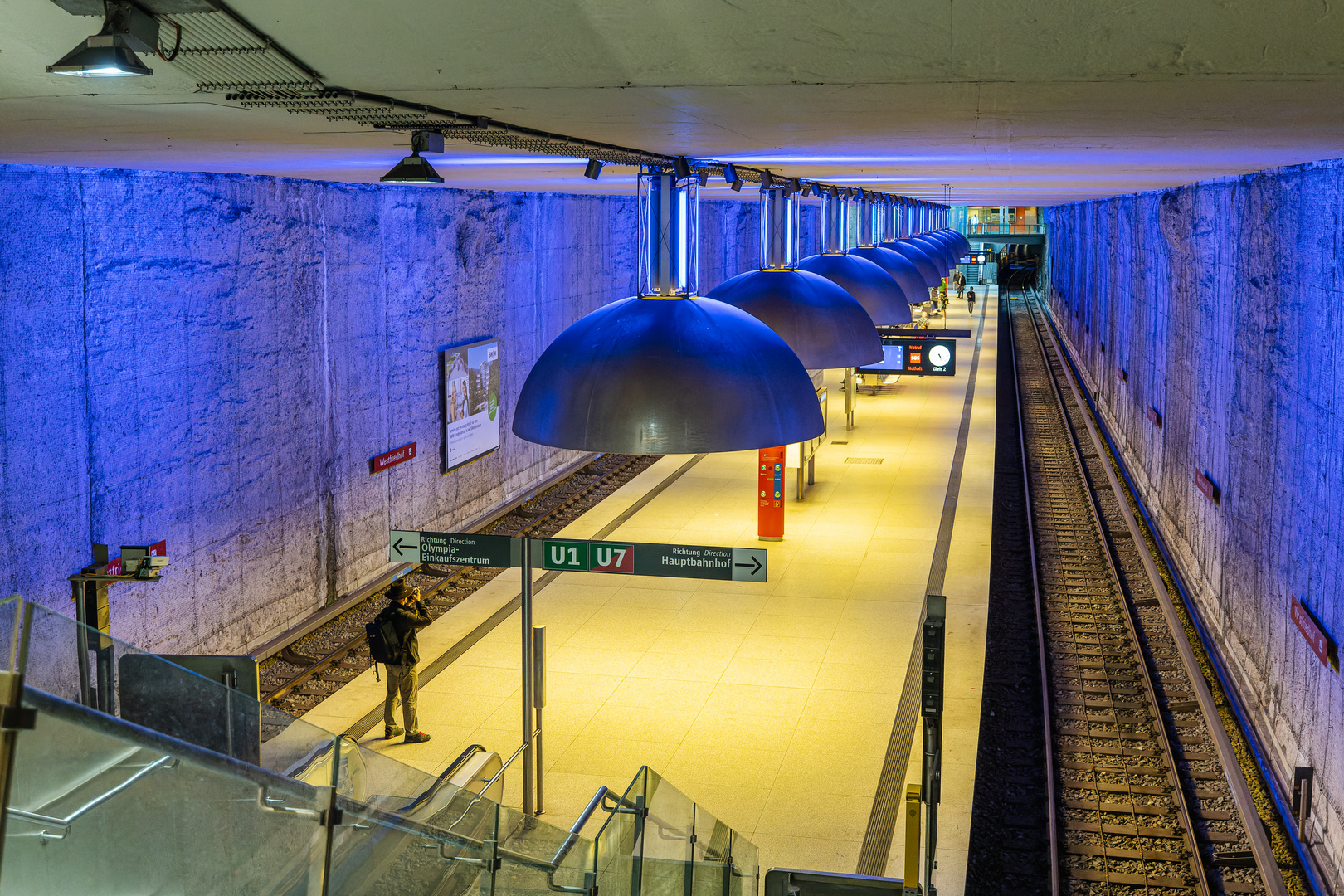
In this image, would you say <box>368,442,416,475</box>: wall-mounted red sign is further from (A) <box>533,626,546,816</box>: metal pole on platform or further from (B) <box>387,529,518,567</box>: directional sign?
(B) <box>387,529,518,567</box>: directional sign

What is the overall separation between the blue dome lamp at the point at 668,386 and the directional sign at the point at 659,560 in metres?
3.24

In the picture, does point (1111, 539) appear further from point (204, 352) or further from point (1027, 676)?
point (204, 352)

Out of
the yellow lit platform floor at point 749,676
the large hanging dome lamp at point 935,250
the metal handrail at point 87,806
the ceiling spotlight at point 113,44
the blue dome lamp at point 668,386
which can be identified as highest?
the large hanging dome lamp at point 935,250

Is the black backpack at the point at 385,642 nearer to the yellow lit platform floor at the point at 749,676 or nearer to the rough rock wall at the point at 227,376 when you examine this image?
the yellow lit platform floor at the point at 749,676

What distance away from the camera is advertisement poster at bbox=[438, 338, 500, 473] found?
Answer: 14.7 metres

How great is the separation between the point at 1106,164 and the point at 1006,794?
4530mm

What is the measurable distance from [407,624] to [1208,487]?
27.1 feet

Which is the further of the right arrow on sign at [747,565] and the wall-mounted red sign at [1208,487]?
the wall-mounted red sign at [1208,487]

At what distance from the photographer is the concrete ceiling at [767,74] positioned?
2.43m

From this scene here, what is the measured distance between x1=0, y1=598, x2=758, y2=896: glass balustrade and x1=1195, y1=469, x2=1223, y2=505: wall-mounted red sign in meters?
8.16

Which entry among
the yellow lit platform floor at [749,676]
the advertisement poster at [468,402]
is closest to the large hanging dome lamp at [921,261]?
the yellow lit platform floor at [749,676]

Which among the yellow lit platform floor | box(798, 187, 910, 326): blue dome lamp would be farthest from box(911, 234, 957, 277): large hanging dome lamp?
box(798, 187, 910, 326): blue dome lamp

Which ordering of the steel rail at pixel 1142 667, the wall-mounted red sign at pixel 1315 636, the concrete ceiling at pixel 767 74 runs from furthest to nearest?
the steel rail at pixel 1142 667 → the wall-mounted red sign at pixel 1315 636 → the concrete ceiling at pixel 767 74

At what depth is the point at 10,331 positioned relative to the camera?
7852 mm
